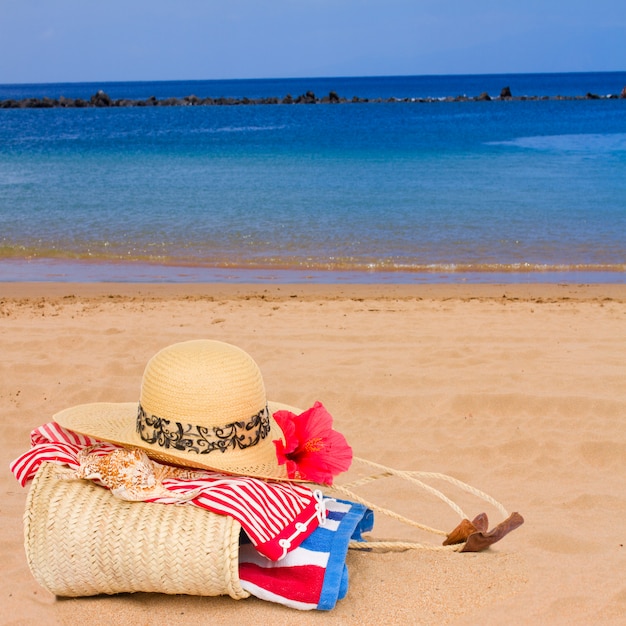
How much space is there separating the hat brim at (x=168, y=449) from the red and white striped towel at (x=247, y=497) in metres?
0.05

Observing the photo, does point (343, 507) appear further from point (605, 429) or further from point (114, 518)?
point (605, 429)

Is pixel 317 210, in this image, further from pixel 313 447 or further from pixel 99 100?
pixel 99 100

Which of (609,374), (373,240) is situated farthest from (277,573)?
(373,240)

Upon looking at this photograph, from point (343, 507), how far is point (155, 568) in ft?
2.87

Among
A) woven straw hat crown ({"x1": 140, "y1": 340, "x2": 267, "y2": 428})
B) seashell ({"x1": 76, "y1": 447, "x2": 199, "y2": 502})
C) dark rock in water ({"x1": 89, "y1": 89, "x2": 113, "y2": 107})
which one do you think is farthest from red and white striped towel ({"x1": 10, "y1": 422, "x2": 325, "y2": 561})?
dark rock in water ({"x1": 89, "y1": 89, "x2": 113, "y2": 107})

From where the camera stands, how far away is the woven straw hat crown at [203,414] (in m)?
2.76

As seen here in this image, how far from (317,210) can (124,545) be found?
13819mm

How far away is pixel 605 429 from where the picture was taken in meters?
4.83

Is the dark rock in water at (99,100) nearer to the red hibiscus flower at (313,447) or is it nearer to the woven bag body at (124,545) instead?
the red hibiscus flower at (313,447)

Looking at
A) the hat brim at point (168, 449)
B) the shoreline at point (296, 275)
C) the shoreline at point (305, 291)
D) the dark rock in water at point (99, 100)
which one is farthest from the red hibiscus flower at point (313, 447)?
the dark rock in water at point (99, 100)

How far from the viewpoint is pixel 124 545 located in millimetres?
2553

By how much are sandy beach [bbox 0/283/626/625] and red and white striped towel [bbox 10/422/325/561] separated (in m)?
Result: 0.27

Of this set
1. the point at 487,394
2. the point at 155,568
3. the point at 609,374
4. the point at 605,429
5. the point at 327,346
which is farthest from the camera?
the point at 327,346

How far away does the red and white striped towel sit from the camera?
2572 mm
